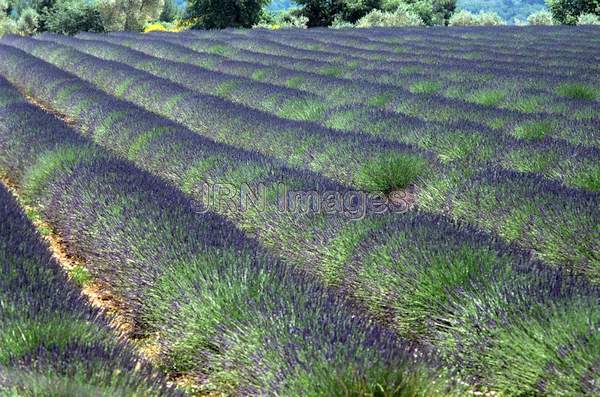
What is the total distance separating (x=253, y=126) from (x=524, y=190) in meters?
2.67

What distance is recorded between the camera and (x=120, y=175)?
4.01 meters

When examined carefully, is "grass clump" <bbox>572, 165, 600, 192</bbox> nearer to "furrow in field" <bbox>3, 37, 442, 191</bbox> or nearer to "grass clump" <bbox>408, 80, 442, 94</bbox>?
"furrow in field" <bbox>3, 37, 442, 191</bbox>

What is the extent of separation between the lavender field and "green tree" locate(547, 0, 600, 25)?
67.1 feet

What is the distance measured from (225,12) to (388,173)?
22.1 metres

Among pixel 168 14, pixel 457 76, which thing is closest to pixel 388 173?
Result: pixel 457 76

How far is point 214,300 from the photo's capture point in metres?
2.45

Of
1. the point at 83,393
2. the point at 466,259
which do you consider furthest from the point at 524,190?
the point at 83,393

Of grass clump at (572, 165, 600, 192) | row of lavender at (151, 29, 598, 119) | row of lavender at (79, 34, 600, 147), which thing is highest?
row of lavender at (151, 29, 598, 119)

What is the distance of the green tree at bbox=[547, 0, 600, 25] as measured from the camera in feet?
82.7

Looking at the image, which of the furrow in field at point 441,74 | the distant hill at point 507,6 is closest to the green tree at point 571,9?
the furrow in field at point 441,74

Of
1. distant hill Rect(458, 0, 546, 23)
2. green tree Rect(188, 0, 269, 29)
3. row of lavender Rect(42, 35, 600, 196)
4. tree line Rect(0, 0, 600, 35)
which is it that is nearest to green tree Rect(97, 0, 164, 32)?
tree line Rect(0, 0, 600, 35)

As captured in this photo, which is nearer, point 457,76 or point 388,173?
point 388,173

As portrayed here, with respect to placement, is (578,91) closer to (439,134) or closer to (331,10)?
(439,134)
